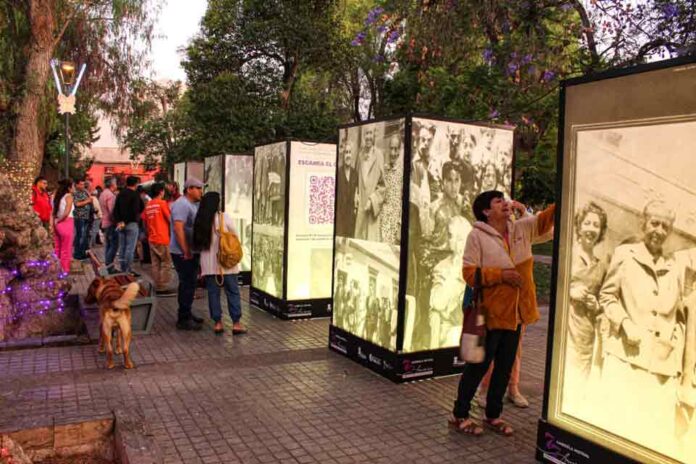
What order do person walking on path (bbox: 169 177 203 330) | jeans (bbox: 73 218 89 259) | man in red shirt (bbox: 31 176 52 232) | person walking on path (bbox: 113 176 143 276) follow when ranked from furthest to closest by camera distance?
1. jeans (bbox: 73 218 89 259)
2. man in red shirt (bbox: 31 176 52 232)
3. person walking on path (bbox: 113 176 143 276)
4. person walking on path (bbox: 169 177 203 330)

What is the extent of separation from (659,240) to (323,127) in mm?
16994

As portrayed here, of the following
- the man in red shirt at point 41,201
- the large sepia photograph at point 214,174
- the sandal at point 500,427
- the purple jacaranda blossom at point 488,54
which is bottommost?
the sandal at point 500,427

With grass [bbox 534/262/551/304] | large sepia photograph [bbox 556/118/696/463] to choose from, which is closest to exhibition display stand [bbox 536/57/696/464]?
large sepia photograph [bbox 556/118/696/463]

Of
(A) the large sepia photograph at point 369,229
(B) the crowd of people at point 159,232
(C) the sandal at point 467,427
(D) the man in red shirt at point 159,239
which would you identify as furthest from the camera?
(D) the man in red shirt at point 159,239

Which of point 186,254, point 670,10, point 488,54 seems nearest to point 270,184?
point 186,254

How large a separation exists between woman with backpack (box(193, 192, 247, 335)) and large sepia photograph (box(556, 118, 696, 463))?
4.31 metres

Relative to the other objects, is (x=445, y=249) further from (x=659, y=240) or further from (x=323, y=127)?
(x=323, y=127)

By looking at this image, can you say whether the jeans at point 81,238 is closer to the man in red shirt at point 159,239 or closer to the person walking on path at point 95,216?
the person walking on path at point 95,216

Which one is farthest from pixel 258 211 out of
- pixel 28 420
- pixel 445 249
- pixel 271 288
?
pixel 28 420

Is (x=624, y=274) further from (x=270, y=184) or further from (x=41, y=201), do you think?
(x=41, y=201)

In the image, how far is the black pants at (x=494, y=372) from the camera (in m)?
4.47

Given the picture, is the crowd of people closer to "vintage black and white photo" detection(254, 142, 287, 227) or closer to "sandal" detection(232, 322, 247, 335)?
"sandal" detection(232, 322, 247, 335)

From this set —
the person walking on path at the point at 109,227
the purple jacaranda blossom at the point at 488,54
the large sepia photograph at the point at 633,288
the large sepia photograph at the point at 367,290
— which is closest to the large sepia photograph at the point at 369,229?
the large sepia photograph at the point at 367,290

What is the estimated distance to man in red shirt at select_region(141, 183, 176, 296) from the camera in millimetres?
10215
